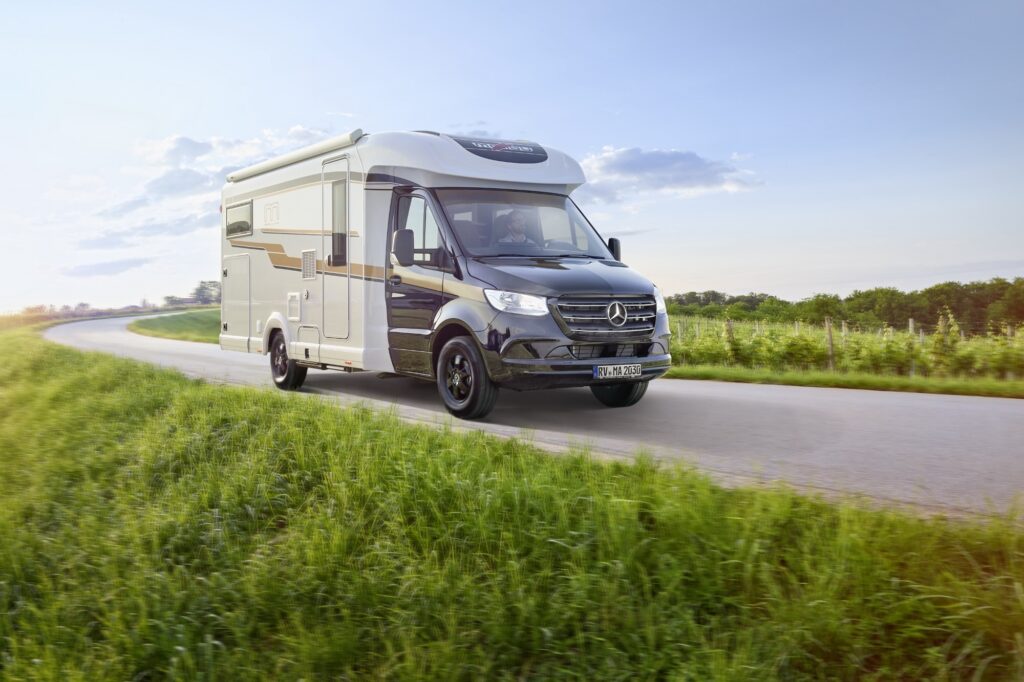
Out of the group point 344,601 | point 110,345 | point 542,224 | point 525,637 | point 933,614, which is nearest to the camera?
point 933,614

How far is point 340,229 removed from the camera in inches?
412

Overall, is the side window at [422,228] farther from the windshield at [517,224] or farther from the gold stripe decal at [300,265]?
the gold stripe decal at [300,265]

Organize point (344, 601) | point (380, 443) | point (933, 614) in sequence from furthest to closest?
1. point (380, 443)
2. point (344, 601)
3. point (933, 614)

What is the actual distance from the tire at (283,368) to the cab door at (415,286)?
110 inches

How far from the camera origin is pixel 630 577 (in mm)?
4270

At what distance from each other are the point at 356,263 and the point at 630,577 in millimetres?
6711

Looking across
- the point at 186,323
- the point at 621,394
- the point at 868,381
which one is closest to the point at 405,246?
the point at 621,394

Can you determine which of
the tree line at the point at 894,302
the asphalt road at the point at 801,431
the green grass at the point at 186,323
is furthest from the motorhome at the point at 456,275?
the tree line at the point at 894,302

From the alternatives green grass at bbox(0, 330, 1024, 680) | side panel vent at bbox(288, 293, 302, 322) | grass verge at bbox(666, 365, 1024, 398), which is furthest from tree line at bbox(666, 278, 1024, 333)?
green grass at bbox(0, 330, 1024, 680)

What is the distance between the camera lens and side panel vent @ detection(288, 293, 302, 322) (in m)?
11.6

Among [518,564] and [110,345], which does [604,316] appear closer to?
[518,564]

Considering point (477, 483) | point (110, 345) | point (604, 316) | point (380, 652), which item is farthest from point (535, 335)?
point (110, 345)

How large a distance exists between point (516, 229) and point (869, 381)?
6.47 m

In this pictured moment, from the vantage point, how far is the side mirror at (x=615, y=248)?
10.0 metres
